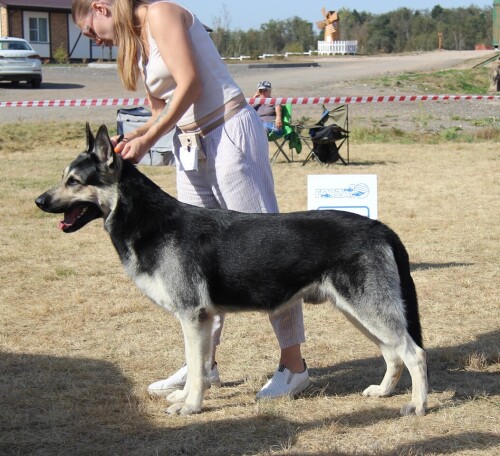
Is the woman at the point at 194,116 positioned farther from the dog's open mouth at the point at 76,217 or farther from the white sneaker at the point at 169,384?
the dog's open mouth at the point at 76,217

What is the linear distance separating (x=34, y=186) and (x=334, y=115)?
580 centimetres

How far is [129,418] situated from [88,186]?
3.95ft

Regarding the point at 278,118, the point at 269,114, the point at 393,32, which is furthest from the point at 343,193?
the point at 393,32

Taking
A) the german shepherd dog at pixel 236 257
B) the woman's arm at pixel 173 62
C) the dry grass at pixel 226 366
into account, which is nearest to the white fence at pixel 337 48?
the dry grass at pixel 226 366

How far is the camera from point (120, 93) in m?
25.7

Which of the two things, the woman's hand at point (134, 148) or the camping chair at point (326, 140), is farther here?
the camping chair at point (326, 140)

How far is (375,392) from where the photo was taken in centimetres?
439

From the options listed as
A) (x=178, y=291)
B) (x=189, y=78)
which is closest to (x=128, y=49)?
(x=189, y=78)

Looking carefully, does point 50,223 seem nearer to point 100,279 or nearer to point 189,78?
point 100,279

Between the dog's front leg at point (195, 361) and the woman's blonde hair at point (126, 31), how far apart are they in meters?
1.29

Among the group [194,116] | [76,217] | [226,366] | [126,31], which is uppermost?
[126,31]

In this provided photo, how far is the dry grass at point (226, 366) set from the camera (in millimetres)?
3842

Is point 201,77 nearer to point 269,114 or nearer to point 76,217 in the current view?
point 76,217

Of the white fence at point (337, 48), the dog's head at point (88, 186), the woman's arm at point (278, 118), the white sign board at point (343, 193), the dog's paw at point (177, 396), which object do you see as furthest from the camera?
the white fence at point (337, 48)
